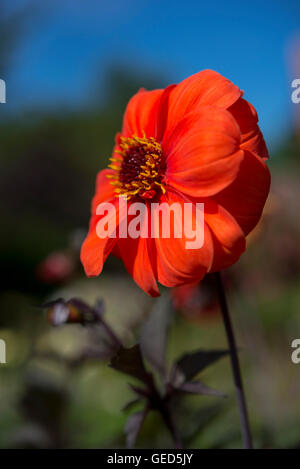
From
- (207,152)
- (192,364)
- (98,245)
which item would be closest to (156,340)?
(192,364)

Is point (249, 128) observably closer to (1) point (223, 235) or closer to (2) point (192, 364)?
(1) point (223, 235)

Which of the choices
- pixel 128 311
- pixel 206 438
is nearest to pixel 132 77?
pixel 128 311

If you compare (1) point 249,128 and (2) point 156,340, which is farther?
(2) point 156,340

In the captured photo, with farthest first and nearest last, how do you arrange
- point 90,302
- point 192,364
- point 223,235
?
point 90,302
point 192,364
point 223,235

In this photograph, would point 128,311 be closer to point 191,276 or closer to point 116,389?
point 116,389

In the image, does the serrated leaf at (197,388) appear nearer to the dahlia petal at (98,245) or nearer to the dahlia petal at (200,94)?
the dahlia petal at (98,245)

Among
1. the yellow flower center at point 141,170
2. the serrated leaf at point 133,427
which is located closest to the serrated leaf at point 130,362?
the serrated leaf at point 133,427

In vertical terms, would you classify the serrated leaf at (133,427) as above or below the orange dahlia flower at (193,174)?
below
